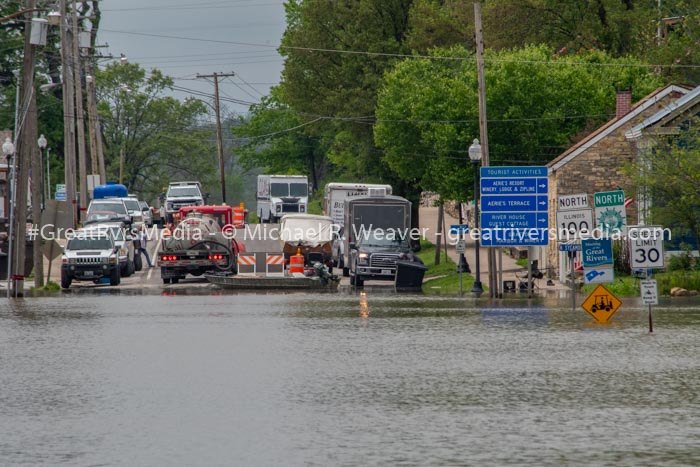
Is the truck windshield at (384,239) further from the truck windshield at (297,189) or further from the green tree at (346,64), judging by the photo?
the truck windshield at (297,189)

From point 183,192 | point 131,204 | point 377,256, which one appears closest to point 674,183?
point 377,256

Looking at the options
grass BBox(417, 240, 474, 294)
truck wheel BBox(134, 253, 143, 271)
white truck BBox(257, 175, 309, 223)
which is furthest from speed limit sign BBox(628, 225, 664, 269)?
white truck BBox(257, 175, 309, 223)

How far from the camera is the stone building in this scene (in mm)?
48344

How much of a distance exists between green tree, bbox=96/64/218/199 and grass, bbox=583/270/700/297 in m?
74.1

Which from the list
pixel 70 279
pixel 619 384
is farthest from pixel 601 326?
pixel 70 279

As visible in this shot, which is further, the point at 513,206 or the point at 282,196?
the point at 282,196

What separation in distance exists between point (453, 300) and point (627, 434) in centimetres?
2305

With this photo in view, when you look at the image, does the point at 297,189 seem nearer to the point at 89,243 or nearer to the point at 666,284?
the point at 89,243

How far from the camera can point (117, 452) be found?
11.8 m

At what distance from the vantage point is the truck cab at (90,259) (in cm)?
4272

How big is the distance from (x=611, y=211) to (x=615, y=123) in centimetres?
1538

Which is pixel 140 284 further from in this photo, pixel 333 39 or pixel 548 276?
pixel 333 39

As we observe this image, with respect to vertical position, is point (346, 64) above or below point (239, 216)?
above

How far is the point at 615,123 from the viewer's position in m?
48.8
